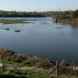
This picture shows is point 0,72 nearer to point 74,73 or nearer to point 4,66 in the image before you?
point 4,66

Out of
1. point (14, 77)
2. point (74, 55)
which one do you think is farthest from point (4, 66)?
point (74, 55)

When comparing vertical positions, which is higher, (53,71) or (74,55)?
(53,71)

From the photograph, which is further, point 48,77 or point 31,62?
point 31,62

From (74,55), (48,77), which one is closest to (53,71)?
(48,77)

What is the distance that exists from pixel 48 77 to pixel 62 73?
3.28ft

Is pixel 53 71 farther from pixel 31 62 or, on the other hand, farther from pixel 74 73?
pixel 31 62

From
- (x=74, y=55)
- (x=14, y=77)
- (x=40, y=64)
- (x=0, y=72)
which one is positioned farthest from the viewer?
(x=74, y=55)

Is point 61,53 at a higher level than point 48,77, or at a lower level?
lower

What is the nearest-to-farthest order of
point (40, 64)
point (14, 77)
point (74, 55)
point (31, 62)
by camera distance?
point (14, 77)
point (40, 64)
point (31, 62)
point (74, 55)

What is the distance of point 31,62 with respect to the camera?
22.0 m

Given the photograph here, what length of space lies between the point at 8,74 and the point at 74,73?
4191 millimetres

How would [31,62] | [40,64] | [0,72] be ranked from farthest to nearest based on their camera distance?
[31,62]
[40,64]
[0,72]

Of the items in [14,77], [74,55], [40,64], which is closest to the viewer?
[14,77]

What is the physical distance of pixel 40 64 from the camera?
20.1 m
